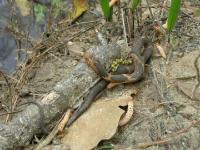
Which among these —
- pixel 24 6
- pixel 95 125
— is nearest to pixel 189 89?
pixel 95 125

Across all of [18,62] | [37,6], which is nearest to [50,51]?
[18,62]

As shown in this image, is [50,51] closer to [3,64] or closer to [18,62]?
[18,62]

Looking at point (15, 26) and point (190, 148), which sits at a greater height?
point (15, 26)

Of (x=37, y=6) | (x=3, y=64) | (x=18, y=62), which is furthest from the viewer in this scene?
(x=37, y=6)

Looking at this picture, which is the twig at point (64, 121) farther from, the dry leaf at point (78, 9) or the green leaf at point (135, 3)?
the dry leaf at point (78, 9)

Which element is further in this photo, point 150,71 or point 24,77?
point 24,77

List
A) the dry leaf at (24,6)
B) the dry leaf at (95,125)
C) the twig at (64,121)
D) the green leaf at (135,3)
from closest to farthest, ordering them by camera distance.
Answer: the dry leaf at (95,125) → the twig at (64,121) → the green leaf at (135,3) → the dry leaf at (24,6)

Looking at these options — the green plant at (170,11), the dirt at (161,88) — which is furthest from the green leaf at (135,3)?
the dirt at (161,88)
